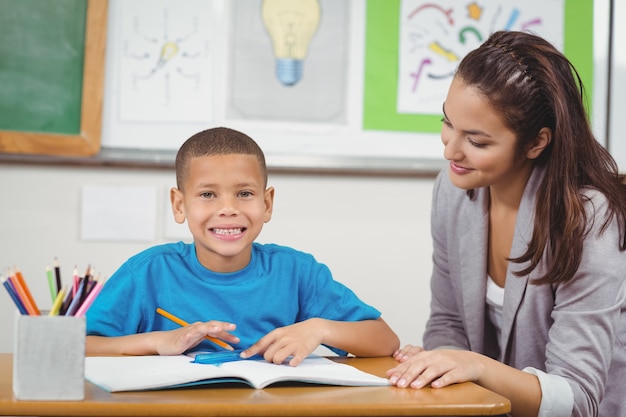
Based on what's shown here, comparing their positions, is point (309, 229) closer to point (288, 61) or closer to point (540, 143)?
point (288, 61)

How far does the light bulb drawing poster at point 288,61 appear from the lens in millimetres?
1948

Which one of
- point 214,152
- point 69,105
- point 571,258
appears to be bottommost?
point 571,258

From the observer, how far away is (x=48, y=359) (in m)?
0.87

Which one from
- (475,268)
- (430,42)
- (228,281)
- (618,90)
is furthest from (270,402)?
(618,90)

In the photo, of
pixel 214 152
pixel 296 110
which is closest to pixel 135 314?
pixel 214 152

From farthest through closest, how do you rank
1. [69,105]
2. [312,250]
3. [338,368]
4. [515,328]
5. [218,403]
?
[312,250], [69,105], [515,328], [338,368], [218,403]

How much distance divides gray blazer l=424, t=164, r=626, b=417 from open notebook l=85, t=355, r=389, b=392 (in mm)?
405

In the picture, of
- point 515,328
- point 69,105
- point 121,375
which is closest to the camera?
point 121,375

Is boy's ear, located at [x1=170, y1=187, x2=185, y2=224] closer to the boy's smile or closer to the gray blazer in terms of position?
the boy's smile

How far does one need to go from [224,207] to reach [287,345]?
0.30m

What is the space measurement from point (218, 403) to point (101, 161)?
113 centimetres

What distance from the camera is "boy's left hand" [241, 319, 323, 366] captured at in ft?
3.68

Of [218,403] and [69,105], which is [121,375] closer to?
[218,403]

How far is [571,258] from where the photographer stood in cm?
133
